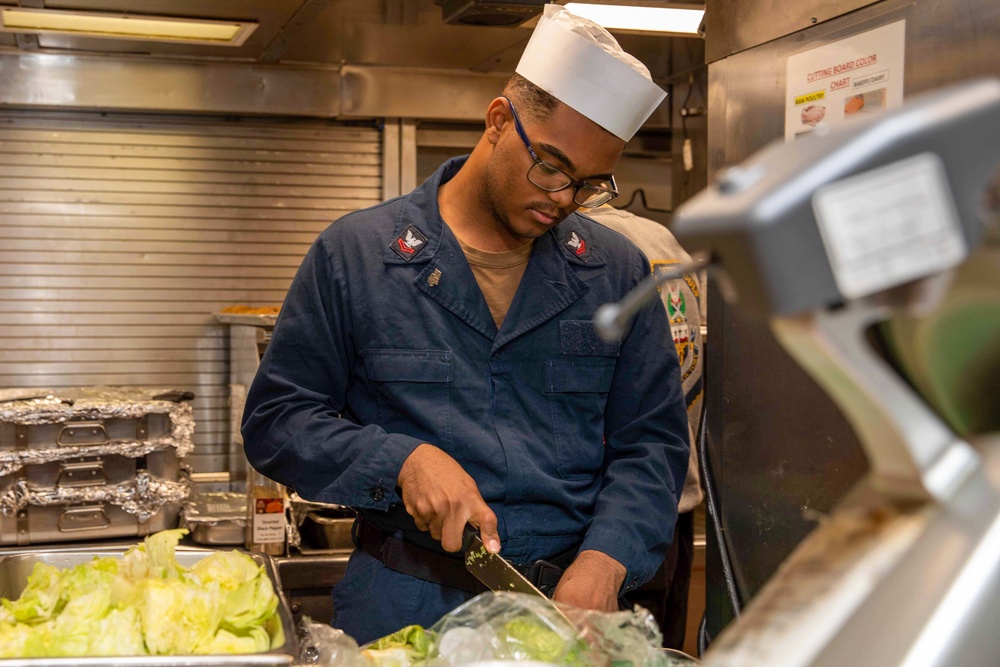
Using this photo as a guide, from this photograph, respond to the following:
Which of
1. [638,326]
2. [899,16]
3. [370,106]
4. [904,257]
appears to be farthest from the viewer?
[370,106]

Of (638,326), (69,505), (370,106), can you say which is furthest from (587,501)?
(370,106)

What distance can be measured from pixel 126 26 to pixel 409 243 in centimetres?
207

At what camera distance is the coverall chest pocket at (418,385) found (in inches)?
83.7

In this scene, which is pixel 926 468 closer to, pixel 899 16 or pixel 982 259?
pixel 982 259

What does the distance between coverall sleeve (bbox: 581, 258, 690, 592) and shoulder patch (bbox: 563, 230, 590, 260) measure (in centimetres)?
20

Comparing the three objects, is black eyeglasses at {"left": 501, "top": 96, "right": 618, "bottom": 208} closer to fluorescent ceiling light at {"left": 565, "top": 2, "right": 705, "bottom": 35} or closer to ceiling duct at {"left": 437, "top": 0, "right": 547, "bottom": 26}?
fluorescent ceiling light at {"left": 565, "top": 2, "right": 705, "bottom": 35}

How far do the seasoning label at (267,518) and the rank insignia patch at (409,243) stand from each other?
5.40 ft

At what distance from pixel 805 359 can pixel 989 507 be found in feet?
0.51

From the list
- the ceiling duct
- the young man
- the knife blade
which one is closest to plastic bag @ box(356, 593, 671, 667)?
the knife blade

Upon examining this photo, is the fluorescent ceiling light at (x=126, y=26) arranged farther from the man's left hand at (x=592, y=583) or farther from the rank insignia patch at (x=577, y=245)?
the man's left hand at (x=592, y=583)

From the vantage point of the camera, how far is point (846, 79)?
2.04 metres

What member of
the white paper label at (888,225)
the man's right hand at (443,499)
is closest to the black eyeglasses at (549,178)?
the man's right hand at (443,499)

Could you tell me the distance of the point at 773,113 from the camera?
89.7 inches

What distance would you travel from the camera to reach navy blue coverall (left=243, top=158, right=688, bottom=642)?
2.10 metres
